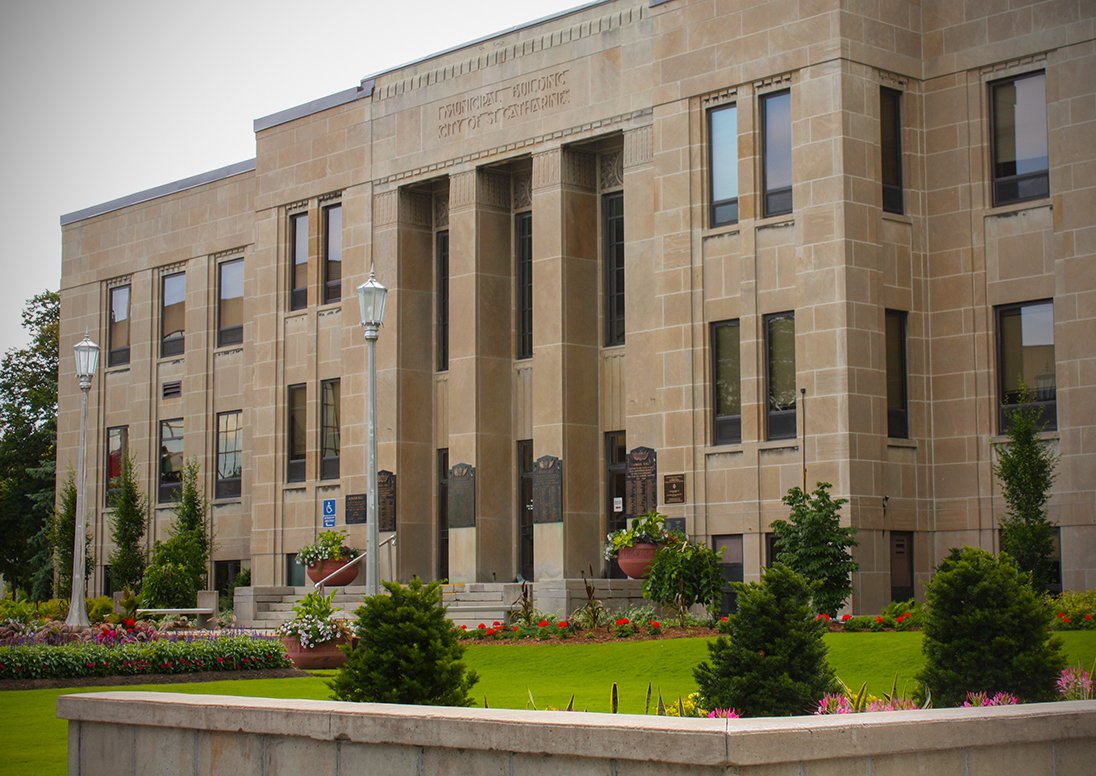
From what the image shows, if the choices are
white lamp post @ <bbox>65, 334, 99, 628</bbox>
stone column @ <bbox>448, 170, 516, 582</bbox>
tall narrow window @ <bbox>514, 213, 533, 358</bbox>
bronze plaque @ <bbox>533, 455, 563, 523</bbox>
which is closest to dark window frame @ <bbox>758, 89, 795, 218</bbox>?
bronze plaque @ <bbox>533, 455, 563, 523</bbox>

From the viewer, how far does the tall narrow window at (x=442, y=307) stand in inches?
1668

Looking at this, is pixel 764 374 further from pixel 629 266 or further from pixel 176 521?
pixel 176 521

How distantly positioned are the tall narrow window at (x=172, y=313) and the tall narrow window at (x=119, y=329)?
2052 mm

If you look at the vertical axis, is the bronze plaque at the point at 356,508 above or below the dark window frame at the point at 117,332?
below

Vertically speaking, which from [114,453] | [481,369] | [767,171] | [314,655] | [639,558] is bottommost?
[314,655]

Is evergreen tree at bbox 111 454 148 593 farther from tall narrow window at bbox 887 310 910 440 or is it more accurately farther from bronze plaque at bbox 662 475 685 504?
tall narrow window at bbox 887 310 910 440

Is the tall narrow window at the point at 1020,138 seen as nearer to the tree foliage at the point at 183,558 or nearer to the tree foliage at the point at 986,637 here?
the tree foliage at the point at 986,637

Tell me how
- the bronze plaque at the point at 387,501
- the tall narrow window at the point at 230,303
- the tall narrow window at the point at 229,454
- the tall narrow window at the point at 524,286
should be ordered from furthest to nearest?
1. the tall narrow window at the point at 230,303
2. the tall narrow window at the point at 229,454
3. the bronze plaque at the point at 387,501
4. the tall narrow window at the point at 524,286

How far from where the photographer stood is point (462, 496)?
39.5 meters

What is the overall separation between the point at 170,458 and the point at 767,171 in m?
25.0

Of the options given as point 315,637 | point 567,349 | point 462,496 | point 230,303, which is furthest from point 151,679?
point 230,303

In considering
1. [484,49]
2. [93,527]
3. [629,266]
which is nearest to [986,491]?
[629,266]

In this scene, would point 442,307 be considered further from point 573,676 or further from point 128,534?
point 573,676

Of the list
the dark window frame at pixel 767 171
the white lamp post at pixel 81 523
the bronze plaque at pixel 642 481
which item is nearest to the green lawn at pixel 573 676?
the bronze plaque at pixel 642 481
